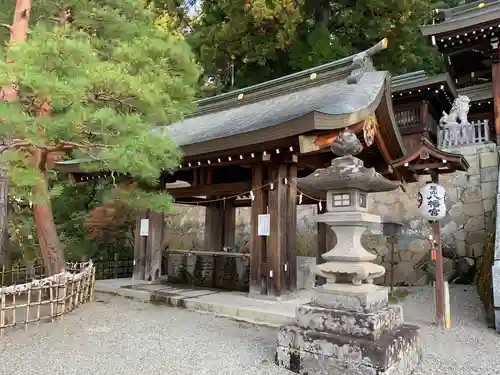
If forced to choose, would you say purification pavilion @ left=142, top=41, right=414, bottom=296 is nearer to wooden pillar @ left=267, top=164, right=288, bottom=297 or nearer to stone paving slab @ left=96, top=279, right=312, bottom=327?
wooden pillar @ left=267, top=164, right=288, bottom=297

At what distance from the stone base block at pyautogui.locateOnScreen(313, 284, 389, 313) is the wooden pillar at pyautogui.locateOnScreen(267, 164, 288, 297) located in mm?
2804

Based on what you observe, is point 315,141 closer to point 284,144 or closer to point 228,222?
point 284,144

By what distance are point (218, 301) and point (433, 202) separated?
165 inches

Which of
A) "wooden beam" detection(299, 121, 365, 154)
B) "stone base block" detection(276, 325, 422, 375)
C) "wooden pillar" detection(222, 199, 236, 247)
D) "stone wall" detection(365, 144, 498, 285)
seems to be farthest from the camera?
"wooden pillar" detection(222, 199, 236, 247)

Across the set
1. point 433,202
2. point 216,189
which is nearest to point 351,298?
point 433,202

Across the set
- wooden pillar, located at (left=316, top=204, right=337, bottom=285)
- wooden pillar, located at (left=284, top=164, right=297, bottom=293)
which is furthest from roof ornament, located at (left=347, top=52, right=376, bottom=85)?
wooden pillar, located at (left=316, top=204, right=337, bottom=285)

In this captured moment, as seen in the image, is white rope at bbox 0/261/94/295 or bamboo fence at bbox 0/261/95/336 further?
bamboo fence at bbox 0/261/95/336

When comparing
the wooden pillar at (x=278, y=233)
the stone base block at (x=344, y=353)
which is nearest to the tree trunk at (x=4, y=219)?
the wooden pillar at (x=278, y=233)

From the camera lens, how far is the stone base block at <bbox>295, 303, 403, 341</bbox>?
4.07 m

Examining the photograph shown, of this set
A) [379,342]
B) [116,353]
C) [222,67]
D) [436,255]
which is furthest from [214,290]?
[222,67]

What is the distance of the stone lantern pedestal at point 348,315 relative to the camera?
4008mm

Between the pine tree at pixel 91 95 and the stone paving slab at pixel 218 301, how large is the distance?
6.16ft

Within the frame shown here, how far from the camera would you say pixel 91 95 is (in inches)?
219

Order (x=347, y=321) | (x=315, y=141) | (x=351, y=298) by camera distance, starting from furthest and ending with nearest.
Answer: (x=315, y=141)
(x=351, y=298)
(x=347, y=321)
